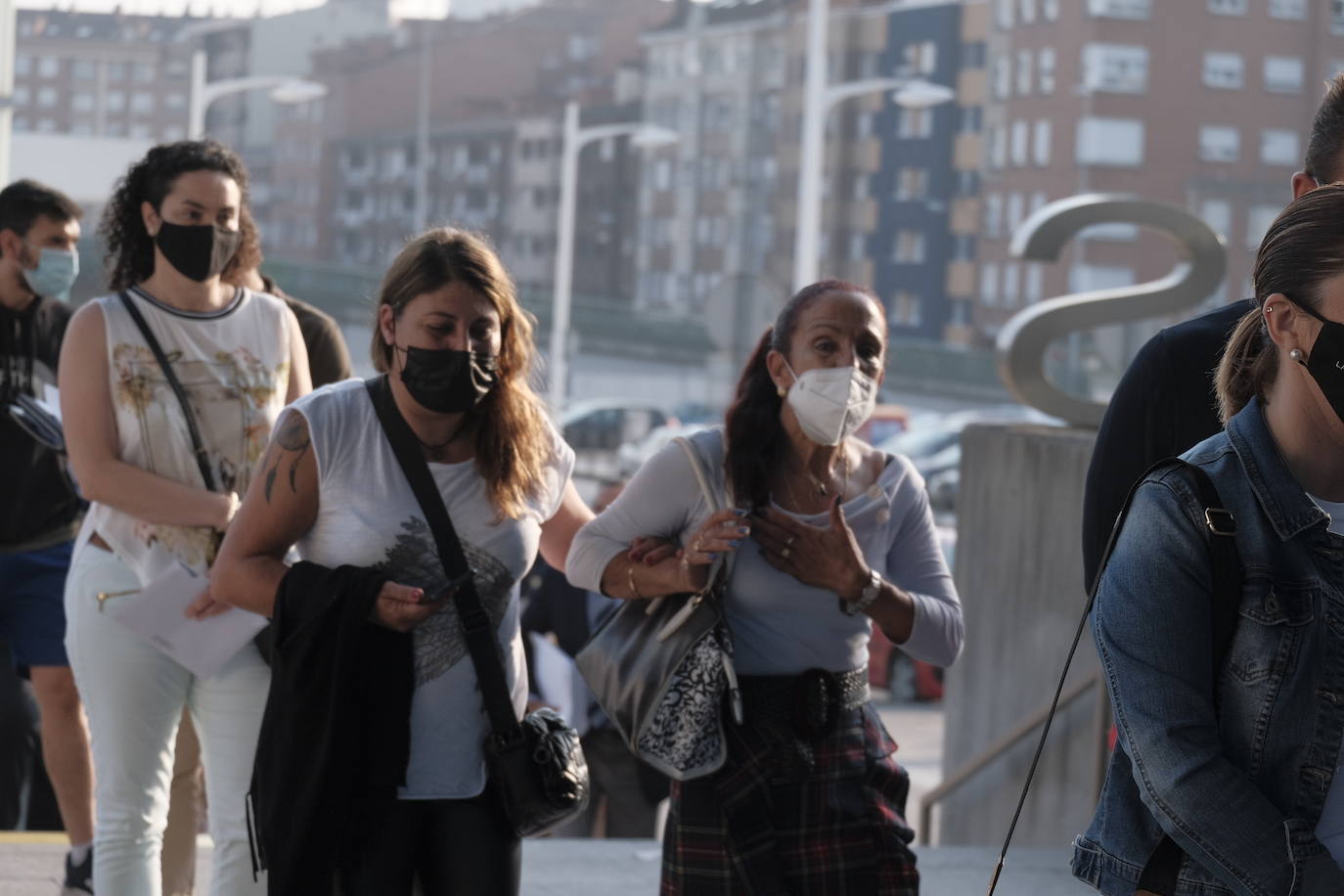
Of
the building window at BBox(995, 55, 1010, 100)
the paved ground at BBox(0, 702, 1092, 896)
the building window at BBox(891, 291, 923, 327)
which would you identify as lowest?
the paved ground at BBox(0, 702, 1092, 896)

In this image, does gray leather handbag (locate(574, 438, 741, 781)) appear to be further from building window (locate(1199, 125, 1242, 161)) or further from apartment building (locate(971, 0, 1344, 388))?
building window (locate(1199, 125, 1242, 161))

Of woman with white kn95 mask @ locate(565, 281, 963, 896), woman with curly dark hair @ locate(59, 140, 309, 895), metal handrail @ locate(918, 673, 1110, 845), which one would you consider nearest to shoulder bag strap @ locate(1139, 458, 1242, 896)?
woman with white kn95 mask @ locate(565, 281, 963, 896)

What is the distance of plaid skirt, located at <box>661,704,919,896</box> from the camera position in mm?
3412

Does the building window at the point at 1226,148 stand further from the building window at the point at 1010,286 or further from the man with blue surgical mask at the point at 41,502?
the man with blue surgical mask at the point at 41,502

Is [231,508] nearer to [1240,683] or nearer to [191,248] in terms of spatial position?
[191,248]

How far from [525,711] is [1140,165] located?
75.6 metres

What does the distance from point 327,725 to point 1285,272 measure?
1791 mm

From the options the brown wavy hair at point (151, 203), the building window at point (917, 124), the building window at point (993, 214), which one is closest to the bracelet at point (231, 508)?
the brown wavy hair at point (151, 203)

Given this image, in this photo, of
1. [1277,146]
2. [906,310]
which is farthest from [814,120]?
[906,310]

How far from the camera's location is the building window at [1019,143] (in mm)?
76375

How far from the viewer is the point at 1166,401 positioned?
2711 mm

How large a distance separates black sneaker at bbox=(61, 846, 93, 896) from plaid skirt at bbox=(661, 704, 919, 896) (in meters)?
1.97

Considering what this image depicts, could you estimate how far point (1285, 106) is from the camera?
7662 cm

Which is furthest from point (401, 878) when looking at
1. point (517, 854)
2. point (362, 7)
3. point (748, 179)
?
point (362, 7)
